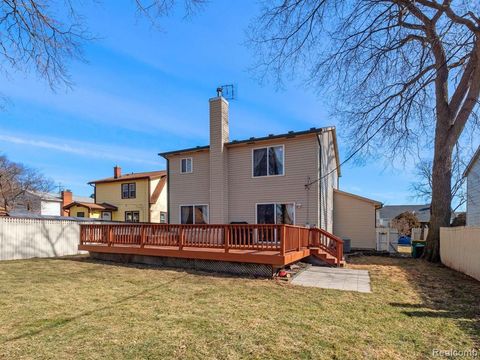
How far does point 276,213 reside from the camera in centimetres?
1382

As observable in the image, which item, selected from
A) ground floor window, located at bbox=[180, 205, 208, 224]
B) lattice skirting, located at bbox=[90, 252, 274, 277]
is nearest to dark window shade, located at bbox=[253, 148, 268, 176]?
ground floor window, located at bbox=[180, 205, 208, 224]

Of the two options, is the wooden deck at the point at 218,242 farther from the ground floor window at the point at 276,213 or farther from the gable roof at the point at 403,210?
the gable roof at the point at 403,210

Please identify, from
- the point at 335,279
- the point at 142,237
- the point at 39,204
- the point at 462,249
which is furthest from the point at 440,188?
the point at 39,204

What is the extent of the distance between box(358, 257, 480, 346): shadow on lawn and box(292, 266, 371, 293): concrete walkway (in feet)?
3.58

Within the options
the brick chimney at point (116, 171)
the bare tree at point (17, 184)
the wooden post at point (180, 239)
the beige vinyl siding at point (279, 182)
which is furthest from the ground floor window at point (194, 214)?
the bare tree at point (17, 184)

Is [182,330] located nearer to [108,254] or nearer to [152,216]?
[108,254]

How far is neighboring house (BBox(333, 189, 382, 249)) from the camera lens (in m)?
15.2

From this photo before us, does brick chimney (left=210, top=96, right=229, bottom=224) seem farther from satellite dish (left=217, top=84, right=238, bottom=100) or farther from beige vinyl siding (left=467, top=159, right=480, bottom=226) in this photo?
beige vinyl siding (left=467, top=159, right=480, bottom=226)

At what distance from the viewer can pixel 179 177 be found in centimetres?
1623

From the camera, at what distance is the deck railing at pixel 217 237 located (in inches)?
326

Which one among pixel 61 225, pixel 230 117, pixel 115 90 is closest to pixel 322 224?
pixel 230 117

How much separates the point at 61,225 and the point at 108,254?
3.78 meters

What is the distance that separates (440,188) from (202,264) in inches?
404

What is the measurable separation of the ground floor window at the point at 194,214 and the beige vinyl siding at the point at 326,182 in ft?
18.0
